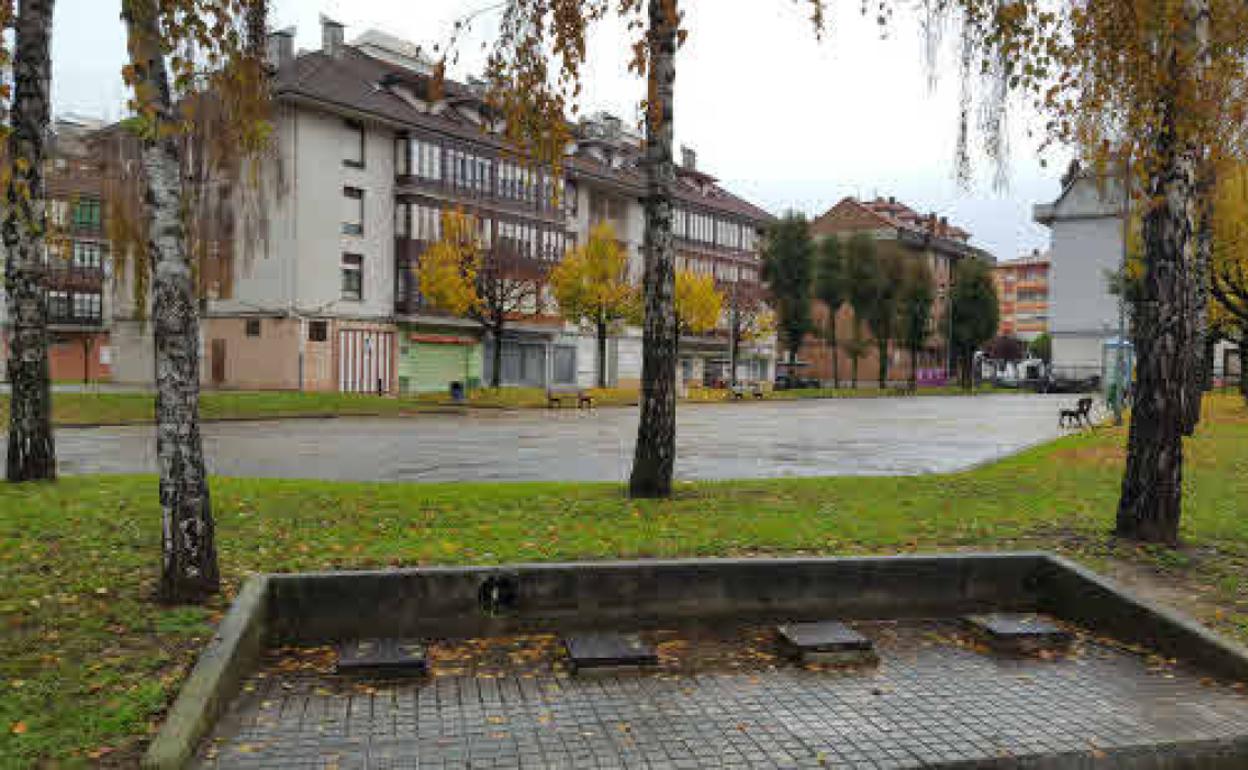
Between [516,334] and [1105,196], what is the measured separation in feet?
146

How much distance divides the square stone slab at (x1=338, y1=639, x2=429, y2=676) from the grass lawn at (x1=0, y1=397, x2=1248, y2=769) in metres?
0.77

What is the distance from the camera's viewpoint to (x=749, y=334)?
63938mm

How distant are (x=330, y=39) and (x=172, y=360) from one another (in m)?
46.8

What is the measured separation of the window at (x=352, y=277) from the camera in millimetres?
44500

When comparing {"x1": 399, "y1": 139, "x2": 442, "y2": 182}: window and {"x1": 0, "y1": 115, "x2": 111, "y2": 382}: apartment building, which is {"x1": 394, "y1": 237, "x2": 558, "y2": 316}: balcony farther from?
{"x1": 0, "y1": 115, "x2": 111, "y2": 382}: apartment building

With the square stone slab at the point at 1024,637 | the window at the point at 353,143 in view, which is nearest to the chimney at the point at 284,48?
the window at the point at 353,143

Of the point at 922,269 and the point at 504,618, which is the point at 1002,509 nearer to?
the point at 504,618

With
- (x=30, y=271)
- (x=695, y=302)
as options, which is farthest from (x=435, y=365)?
(x=30, y=271)

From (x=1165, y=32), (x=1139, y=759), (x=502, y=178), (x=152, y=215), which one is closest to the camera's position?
(x=1139, y=759)

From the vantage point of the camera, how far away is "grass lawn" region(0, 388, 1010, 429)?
26980mm

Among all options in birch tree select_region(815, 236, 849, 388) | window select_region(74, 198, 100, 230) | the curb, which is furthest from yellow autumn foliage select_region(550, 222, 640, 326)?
the curb

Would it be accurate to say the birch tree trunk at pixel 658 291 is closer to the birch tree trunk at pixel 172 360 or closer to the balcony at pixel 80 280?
the birch tree trunk at pixel 172 360

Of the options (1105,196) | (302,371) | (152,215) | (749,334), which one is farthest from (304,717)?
(749,334)

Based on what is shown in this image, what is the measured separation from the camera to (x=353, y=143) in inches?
1747
